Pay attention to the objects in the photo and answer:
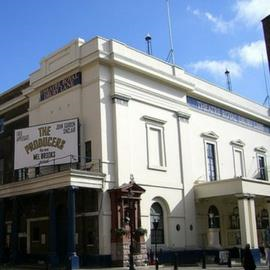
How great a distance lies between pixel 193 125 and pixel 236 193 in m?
7.76

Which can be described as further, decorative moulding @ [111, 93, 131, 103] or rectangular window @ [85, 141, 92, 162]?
decorative moulding @ [111, 93, 131, 103]

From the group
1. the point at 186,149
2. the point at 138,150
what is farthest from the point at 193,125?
the point at 138,150

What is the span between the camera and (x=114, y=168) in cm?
3138

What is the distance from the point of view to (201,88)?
41.5 metres

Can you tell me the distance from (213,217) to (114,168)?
11838 millimetres

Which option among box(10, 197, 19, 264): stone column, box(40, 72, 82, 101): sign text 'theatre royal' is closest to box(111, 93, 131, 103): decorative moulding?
box(40, 72, 82, 101): sign text 'theatre royal'

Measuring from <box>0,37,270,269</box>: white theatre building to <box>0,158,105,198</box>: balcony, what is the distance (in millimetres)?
68

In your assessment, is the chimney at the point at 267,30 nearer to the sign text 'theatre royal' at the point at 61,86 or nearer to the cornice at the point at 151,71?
the cornice at the point at 151,71

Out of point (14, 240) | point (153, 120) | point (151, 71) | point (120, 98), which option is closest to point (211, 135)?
point (153, 120)

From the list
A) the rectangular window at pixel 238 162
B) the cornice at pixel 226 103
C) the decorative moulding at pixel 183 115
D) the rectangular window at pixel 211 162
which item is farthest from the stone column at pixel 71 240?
the rectangular window at pixel 238 162

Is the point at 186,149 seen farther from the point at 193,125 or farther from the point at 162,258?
the point at 162,258

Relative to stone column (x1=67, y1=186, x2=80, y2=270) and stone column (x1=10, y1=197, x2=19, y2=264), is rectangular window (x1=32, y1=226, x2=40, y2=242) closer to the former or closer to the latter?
stone column (x1=10, y1=197, x2=19, y2=264)

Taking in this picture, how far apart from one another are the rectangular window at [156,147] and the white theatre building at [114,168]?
8cm

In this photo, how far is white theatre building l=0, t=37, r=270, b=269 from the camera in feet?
99.2
